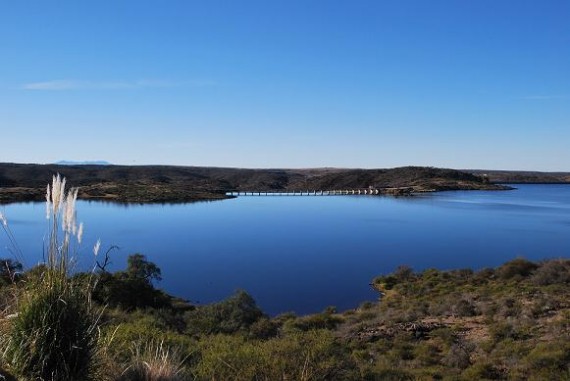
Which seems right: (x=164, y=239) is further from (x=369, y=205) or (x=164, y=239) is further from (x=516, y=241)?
(x=369, y=205)

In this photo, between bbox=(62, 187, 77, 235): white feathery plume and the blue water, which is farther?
Answer: the blue water

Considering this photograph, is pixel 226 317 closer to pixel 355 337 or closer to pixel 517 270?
pixel 355 337

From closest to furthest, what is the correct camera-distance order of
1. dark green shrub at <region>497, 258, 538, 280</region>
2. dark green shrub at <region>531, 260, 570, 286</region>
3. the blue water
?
dark green shrub at <region>531, 260, 570, 286</region> < dark green shrub at <region>497, 258, 538, 280</region> < the blue water

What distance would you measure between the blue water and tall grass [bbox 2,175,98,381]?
16.6 meters

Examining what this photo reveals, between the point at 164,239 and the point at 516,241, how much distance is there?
3009 cm

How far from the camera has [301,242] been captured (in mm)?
45562

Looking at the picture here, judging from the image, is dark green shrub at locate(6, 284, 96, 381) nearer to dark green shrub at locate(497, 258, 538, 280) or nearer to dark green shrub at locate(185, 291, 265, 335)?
dark green shrub at locate(185, 291, 265, 335)

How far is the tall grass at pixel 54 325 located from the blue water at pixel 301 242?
16.6 meters

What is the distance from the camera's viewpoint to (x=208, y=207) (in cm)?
7731

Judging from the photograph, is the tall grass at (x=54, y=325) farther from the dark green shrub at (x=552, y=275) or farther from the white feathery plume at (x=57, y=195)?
the dark green shrub at (x=552, y=275)

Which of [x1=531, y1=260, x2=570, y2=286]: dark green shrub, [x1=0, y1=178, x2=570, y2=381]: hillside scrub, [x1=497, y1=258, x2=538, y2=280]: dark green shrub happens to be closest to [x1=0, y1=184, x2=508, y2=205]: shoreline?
[x1=0, y1=178, x2=570, y2=381]: hillside scrub

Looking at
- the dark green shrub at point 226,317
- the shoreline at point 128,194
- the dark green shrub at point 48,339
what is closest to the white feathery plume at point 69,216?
the dark green shrub at point 48,339

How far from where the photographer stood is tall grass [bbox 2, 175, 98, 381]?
12.7ft

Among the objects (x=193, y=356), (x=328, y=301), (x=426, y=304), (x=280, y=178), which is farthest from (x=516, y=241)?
(x=280, y=178)
